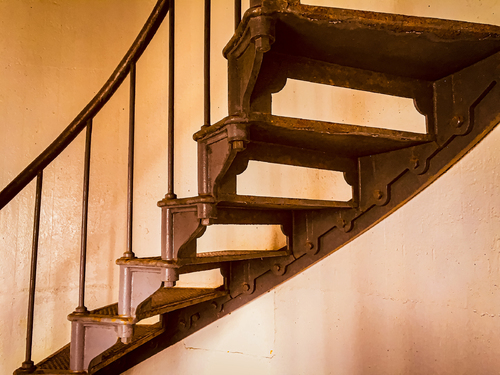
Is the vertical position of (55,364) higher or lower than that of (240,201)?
lower

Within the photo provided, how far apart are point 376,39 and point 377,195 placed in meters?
0.70

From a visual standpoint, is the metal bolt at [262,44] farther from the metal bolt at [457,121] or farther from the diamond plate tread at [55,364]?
the diamond plate tread at [55,364]

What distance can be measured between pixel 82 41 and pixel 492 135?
285cm

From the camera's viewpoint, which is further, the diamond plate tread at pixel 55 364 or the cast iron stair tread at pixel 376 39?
the diamond plate tread at pixel 55 364

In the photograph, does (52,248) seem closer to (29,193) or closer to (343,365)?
(29,193)

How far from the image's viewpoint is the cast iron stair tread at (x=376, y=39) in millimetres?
968

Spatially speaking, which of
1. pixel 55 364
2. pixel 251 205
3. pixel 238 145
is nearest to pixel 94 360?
pixel 55 364

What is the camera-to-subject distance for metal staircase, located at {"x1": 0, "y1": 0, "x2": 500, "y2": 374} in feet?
3.44

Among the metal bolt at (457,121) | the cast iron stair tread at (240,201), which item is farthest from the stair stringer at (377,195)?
the cast iron stair tread at (240,201)

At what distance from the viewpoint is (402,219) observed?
2035 mm

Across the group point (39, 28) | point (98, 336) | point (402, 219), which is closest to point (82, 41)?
point (39, 28)

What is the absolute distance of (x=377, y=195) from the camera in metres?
1.58

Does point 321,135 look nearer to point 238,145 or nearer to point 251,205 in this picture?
point 238,145

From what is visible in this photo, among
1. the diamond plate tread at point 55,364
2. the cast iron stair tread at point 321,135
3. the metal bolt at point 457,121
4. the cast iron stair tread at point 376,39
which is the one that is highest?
the cast iron stair tread at point 376,39
